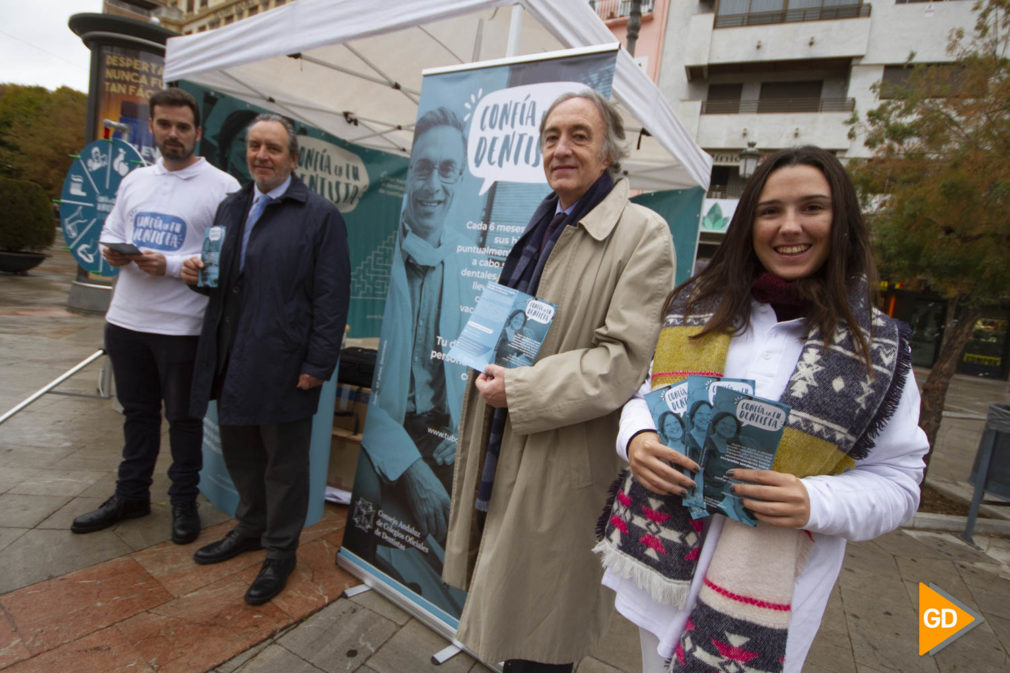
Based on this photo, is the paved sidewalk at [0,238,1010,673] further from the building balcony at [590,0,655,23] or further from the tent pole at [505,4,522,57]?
the building balcony at [590,0,655,23]

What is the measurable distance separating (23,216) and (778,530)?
673 inches

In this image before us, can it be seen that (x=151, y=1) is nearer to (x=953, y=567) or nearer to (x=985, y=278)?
(x=985, y=278)

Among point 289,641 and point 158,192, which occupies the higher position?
point 158,192

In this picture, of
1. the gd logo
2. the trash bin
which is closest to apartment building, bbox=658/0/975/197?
the trash bin

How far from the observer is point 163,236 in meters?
2.66

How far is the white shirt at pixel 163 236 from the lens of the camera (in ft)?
8.69

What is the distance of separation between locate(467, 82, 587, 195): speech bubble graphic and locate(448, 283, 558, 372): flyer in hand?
81 cm

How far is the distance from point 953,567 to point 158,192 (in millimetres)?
5383

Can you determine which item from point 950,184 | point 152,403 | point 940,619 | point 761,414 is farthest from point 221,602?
point 950,184

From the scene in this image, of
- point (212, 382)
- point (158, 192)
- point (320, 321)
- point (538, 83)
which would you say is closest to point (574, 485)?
point (320, 321)

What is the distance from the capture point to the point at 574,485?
1.51 meters

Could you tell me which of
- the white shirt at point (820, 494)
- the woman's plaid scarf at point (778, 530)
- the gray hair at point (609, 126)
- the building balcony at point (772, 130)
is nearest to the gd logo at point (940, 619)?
the white shirt at point (820, 494)

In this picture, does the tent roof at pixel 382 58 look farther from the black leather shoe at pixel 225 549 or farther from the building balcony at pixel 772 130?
the building balcony at pixel 772 130

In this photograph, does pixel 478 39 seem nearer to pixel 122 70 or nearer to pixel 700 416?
pixel 700 416
